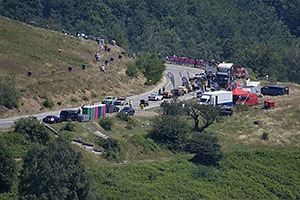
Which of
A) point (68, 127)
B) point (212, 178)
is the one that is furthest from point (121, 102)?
point (212, 178)

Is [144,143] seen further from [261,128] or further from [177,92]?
[177,92]

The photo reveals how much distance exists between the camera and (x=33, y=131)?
55.4 m

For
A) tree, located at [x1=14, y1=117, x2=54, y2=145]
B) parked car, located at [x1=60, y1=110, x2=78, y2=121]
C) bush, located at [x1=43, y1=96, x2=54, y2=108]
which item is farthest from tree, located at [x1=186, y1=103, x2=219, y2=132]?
tree, located at [x1=14, y1=117, x2=54, y2=145]

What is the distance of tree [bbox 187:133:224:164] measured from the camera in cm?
6519

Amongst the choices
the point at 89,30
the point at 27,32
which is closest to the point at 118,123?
the point at 27,32

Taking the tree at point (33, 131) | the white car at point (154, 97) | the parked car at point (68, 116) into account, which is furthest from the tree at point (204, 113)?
the tree at point (33, 131)

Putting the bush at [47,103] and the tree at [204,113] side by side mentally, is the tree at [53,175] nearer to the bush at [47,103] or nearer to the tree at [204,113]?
the tree at [204,113]

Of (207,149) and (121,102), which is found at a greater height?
(121,102)

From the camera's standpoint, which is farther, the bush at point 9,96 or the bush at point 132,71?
the bush at point 132,71

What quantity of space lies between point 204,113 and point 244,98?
14934mm

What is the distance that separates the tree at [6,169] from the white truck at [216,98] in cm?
3777

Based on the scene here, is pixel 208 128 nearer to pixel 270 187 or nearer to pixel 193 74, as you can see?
pixel 270 187

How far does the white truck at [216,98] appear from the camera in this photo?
8181 cm

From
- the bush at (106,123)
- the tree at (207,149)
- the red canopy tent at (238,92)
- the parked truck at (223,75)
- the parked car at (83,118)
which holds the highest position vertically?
the parked truck at (223,75)
